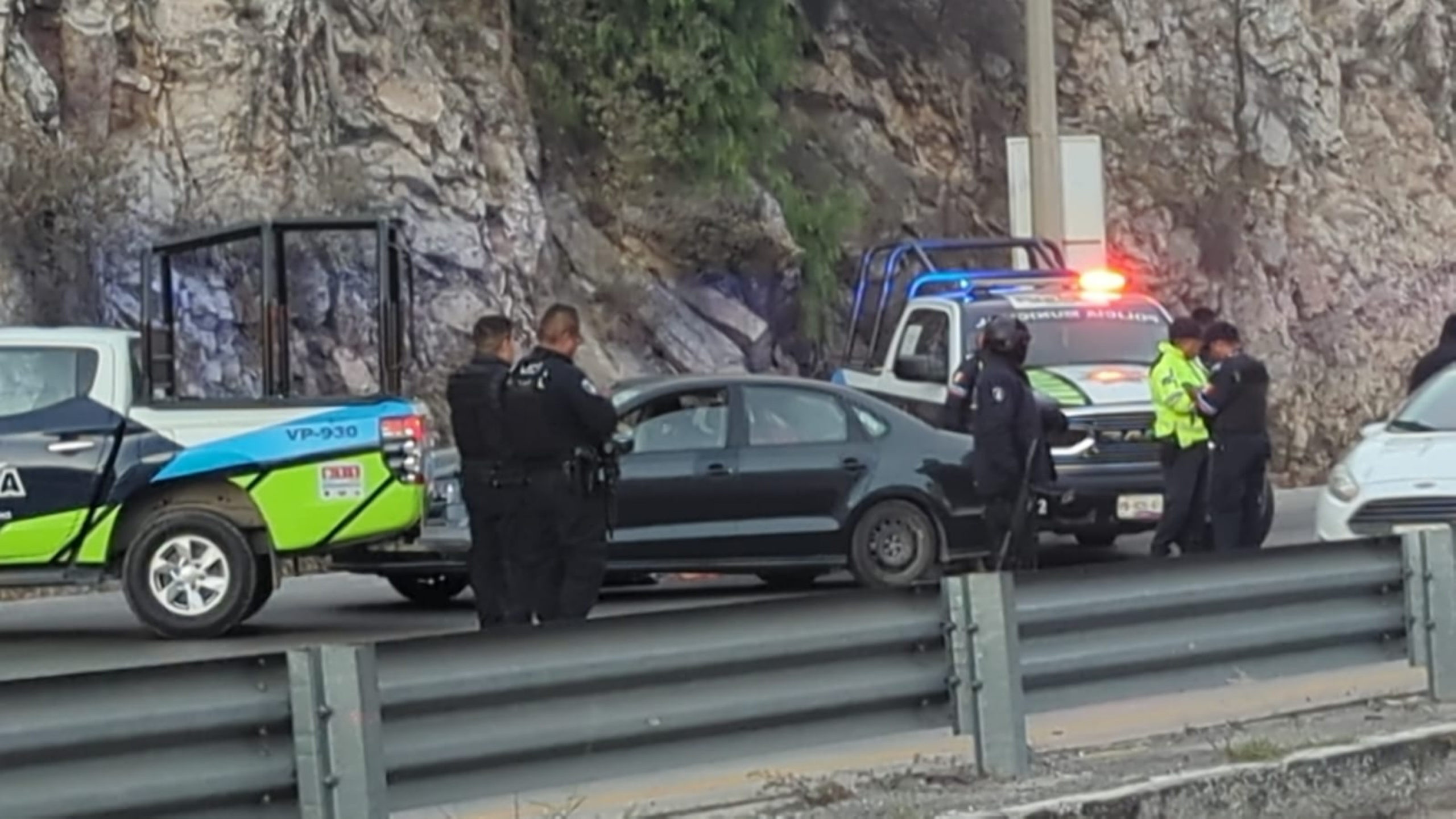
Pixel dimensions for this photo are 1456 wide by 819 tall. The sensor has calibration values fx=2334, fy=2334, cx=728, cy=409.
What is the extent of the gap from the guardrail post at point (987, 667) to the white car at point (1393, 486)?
505 centimetres

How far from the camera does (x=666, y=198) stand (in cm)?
2398

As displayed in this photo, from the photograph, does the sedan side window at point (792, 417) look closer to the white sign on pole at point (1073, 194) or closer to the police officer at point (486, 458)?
the police officer at point (486, 458)

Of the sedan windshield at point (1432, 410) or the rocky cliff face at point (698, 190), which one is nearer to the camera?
the sedan windshield at point (1432, 410)

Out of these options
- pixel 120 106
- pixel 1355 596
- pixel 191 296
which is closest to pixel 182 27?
pixel 120 106

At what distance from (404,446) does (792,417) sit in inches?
113

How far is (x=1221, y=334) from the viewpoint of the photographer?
44.8 feet

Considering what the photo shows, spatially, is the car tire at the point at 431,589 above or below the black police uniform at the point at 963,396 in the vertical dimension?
below

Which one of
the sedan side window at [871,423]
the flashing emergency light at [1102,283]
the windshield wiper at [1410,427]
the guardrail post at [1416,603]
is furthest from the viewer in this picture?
the flashing emergency light at [1102,283]

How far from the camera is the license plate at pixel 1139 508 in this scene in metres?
15.6

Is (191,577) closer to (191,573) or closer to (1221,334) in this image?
(191,573)

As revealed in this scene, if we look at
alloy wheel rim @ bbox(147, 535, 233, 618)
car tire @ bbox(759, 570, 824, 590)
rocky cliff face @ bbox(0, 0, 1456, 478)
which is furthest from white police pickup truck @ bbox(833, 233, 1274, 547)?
alloy wheel rim @ bbox(147, 535, 233, 618)

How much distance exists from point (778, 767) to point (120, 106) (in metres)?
14.6

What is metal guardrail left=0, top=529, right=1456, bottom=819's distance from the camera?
6180 mm

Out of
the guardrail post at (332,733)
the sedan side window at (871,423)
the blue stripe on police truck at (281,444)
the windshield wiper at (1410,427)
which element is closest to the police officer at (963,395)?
the sedan side window at (871,423)
